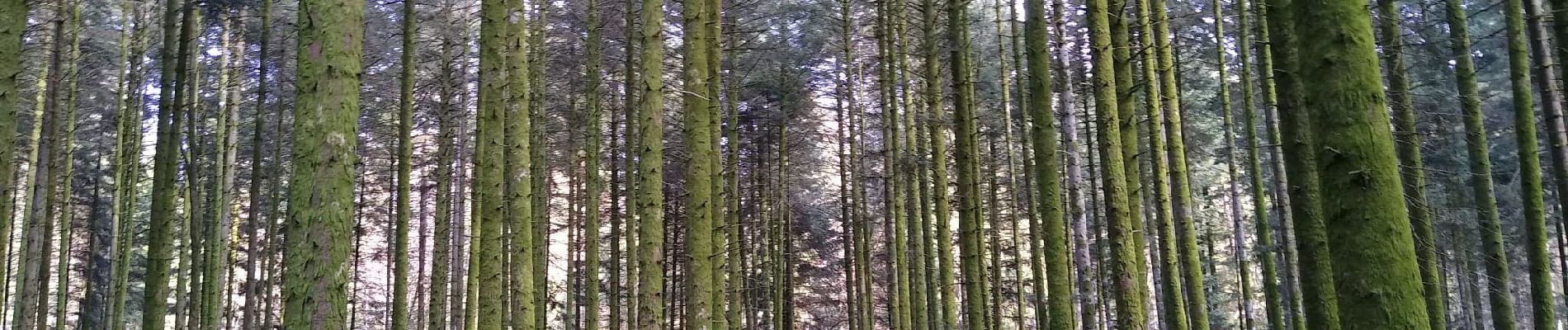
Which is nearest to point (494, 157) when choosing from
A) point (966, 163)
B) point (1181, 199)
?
point (966, 163)

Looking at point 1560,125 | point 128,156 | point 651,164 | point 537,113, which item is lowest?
point 651,164

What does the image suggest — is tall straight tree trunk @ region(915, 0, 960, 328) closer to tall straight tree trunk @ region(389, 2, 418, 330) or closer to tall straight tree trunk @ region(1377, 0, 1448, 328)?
tall straight tree trunk @ region(1377, 0, 1448, 328)

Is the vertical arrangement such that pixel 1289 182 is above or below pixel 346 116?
below

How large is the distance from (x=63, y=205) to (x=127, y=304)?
14.8m

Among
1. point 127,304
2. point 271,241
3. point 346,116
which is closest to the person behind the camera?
point 346,116

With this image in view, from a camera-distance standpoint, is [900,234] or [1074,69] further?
[1074,69]

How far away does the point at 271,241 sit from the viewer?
1351cm

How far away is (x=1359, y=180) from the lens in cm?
315

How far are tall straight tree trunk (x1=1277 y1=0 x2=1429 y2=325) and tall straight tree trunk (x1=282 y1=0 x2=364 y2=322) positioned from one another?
4346 mm

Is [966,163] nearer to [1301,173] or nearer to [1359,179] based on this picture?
[1301,173]

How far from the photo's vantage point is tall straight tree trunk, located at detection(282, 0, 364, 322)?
4.15 meters

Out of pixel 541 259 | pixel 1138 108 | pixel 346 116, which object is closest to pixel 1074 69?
pixel 1138 108

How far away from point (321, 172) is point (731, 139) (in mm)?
6664

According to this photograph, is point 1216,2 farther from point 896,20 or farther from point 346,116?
point 346,116
